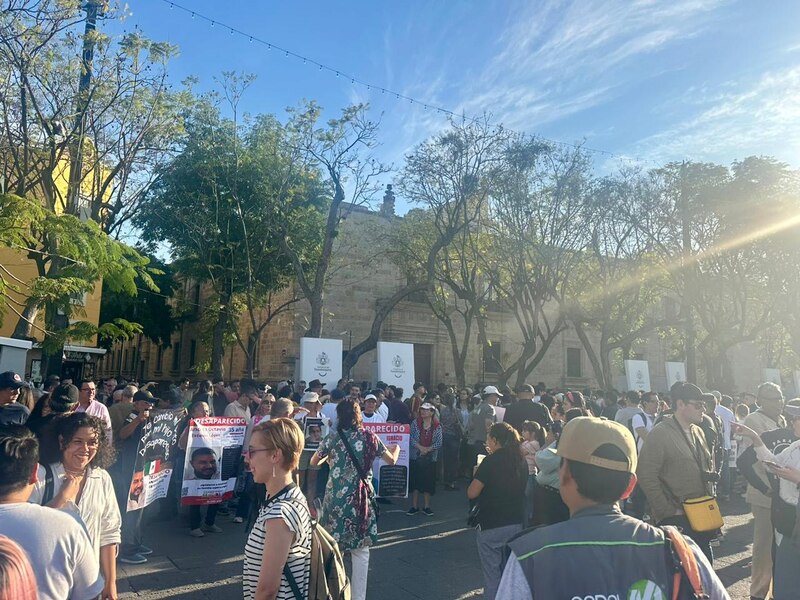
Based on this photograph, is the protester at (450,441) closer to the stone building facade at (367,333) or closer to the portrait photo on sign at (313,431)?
the portrait photo on sign at (313,431)

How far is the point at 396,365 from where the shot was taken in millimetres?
16766

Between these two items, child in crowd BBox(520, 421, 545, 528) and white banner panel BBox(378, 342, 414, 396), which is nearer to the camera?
child in crowd BBox(520, 421, 545, 528)

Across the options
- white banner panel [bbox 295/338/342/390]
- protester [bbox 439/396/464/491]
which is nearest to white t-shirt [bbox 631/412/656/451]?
protester [bbox 439/396/464/491]

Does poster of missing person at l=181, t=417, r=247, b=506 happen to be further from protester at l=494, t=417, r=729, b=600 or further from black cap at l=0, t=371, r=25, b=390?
protester at l=494, t=417, r=729, b=600

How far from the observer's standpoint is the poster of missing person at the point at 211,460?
7395 millimetres

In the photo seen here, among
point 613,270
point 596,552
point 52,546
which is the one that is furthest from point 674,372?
point 52,546

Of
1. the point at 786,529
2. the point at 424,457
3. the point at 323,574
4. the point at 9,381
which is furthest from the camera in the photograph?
the point at 424,457

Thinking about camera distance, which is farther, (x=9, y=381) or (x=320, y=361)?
(x=320, y=361)

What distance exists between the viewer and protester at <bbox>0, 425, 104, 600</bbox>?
2.16 m

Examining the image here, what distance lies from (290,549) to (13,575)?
1.40 metres

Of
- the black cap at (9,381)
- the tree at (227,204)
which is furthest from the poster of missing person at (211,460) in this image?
the tree at (227,204)

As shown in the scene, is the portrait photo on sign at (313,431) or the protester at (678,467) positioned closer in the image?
the protester at (678,467)

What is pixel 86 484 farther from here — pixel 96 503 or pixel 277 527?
pixel 277 527

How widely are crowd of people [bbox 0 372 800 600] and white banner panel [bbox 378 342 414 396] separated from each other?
19.6ft
